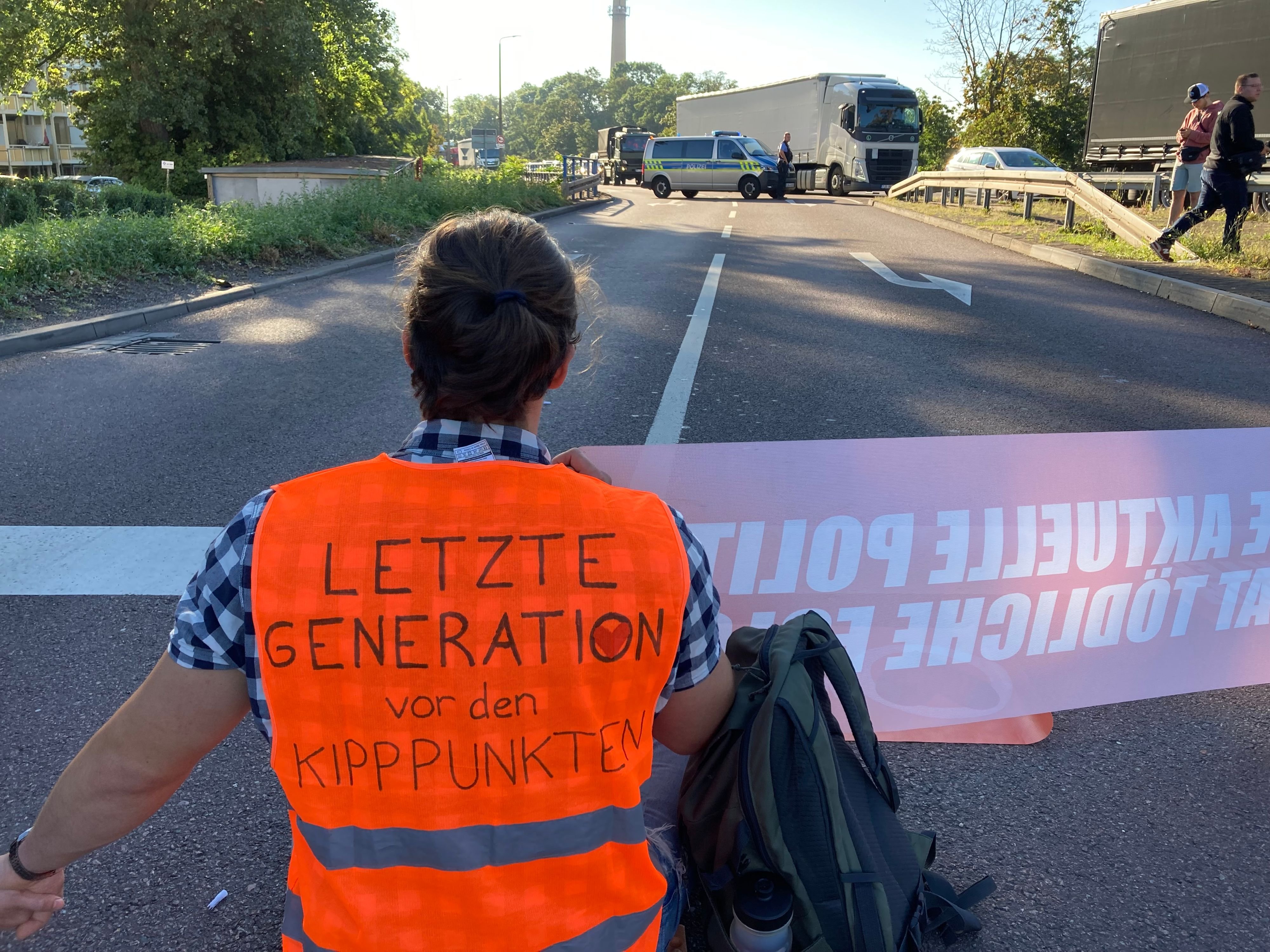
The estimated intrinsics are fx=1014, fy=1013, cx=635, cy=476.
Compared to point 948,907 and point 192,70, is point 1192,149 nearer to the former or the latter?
point 948,907

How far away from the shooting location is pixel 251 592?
1329 millimetres

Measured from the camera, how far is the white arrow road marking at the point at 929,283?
11.3m

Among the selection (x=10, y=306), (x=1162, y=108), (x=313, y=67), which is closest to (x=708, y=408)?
(x=10, y=306)

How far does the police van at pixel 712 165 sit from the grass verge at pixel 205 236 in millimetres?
16924

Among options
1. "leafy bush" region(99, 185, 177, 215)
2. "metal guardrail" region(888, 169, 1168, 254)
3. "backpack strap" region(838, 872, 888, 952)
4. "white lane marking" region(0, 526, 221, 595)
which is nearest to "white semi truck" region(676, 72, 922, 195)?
"metal guardrail" region(888, 169, 1168, 254)

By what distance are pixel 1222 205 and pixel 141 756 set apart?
14.4m

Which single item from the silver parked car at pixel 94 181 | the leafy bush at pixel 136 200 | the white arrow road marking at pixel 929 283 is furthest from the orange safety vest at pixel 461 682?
the silver parked car at pixel 94 181

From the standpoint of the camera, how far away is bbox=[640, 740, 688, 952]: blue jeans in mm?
1794

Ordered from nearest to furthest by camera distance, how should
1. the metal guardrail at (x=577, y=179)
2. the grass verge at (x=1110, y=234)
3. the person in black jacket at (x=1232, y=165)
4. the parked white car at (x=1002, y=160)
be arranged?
the person in black jacket at (x=1232, y=165), the grass verge at (x=1110, y=234), the parked white car at (x=1002, y=160), the metal guardrail at (x=577, y=179)

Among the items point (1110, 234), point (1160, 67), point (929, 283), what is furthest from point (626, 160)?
point (929, 283)

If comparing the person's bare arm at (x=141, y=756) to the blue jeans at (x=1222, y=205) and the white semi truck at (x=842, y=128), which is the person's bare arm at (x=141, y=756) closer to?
the blue jeans at (x=1222, y=205)

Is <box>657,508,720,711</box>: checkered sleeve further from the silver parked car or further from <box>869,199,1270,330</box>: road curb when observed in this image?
the silver parked car

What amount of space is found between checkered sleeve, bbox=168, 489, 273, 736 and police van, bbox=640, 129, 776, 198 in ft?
118

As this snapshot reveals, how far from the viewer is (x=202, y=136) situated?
3472cm
